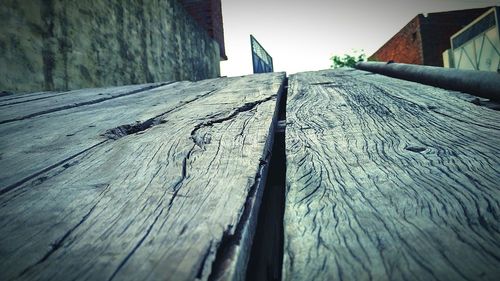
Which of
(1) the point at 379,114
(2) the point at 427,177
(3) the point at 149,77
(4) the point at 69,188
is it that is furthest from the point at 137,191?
(3) the point at 149,77

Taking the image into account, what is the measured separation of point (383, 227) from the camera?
479 mm

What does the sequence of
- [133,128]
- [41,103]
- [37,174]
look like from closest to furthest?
[37,174] < [133,128] < [41,103]

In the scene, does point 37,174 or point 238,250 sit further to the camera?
point 37,174

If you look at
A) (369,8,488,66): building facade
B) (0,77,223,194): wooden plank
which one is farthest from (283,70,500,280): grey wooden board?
(369,8,488,66): building facade

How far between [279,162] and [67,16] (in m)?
3.52

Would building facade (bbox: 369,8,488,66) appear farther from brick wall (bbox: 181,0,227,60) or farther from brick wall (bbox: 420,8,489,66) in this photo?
brick wall (bbox: 181,0,227,60)

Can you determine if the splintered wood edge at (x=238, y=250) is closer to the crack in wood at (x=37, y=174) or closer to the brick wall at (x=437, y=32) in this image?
the crack in wood at (x=37, y=174)

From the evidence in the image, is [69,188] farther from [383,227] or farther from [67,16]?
[67,16]

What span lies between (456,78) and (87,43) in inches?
153

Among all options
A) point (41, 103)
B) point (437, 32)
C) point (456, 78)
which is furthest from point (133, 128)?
point (437, 32)

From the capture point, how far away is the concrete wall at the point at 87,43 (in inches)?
109

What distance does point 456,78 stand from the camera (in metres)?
1.55

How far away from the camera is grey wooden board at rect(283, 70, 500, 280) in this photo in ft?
1.33

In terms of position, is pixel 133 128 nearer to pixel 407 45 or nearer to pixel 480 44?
pixel 480 44
